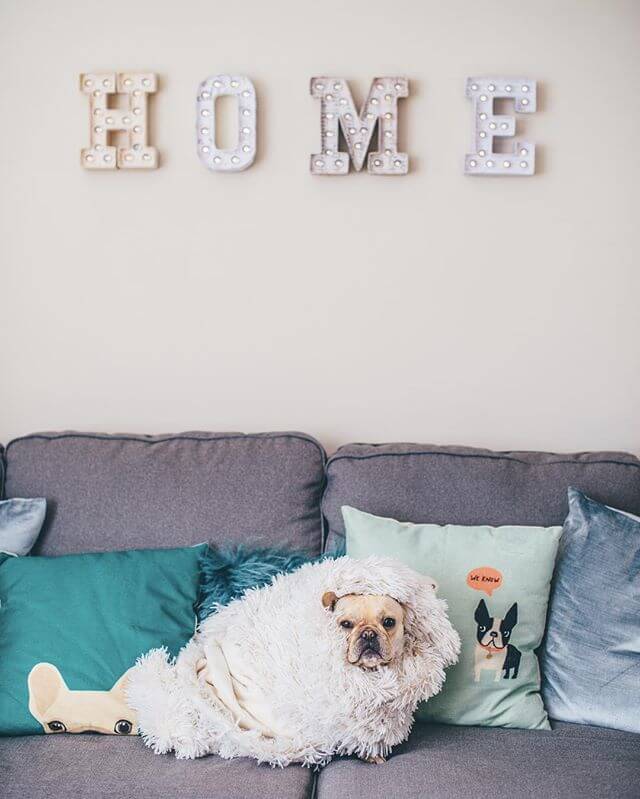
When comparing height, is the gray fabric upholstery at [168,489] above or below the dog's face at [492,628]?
above

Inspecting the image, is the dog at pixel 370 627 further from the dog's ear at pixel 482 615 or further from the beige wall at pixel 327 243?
the beige wall at pixel 327 243

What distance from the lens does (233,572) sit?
1776mm

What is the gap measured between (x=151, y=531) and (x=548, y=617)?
86 centimetres

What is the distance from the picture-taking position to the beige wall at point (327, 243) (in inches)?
84.0

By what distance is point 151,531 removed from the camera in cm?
184

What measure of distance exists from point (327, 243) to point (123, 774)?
133 cm

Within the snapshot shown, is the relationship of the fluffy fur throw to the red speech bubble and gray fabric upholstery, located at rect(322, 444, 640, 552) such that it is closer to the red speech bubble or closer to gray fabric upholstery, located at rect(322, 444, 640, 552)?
the red speech bubble

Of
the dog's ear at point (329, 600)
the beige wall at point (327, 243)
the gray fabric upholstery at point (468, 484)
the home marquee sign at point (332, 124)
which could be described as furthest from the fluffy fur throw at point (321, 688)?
the home marquee sign at point (332, 124)

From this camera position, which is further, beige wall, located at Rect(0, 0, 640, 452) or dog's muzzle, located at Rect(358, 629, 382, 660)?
beige wall, located at Rect(0, 0, 640, 452)

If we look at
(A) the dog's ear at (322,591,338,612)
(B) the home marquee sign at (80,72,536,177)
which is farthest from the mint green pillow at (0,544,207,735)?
Answer: (B) the home marquee sign at (80,72,536,177)

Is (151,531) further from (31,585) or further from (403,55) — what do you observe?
(403,55)

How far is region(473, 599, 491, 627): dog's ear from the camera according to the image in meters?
1.66

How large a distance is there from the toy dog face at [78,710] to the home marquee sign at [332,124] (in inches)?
50.2

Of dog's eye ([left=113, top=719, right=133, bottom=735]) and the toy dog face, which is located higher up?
the toy dog face
